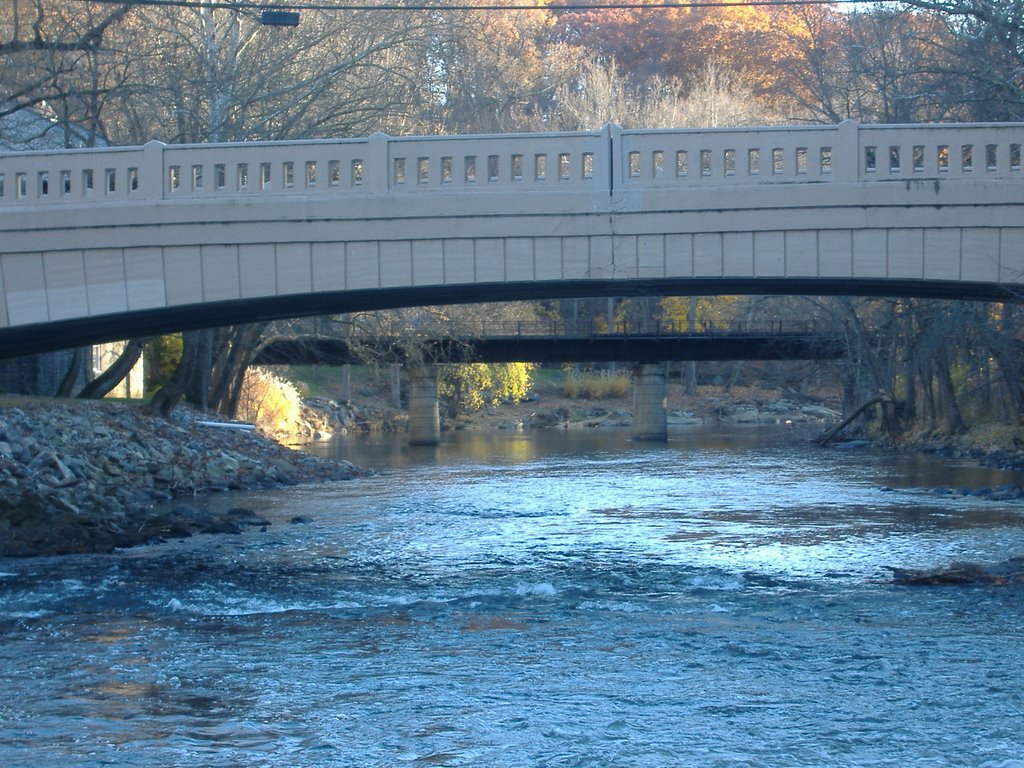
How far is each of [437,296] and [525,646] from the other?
7.62 meters

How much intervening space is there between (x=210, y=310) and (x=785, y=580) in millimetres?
8431

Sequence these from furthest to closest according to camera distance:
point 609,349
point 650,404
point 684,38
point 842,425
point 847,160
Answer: point 684,38 < point 650,404 < point 609,349 < point 842,425 < point 847,160

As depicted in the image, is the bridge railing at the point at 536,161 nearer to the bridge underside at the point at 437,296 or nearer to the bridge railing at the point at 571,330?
the bridge underside at the point at 437,296

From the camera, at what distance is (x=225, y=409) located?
131 ft

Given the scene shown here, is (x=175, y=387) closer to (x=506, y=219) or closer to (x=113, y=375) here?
(x=113, y=375)

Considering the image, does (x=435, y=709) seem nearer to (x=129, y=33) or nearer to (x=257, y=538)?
(x=257, y=538)

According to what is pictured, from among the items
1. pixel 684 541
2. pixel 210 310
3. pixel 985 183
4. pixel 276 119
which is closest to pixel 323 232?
pixel 210 310

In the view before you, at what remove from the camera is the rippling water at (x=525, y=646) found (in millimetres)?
8648

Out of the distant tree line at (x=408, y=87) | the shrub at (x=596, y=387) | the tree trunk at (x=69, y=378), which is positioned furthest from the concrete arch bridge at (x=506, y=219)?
the shrub at (x=596, y=387)

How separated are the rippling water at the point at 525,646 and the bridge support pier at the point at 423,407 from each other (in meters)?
29.5

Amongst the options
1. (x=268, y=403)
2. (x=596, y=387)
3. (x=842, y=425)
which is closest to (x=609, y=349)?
(x=842, y=425)

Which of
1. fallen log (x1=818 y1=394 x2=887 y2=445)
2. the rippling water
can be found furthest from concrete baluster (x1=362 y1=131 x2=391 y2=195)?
fallen log (x1=818 y1=394 x2=887 y2=445)

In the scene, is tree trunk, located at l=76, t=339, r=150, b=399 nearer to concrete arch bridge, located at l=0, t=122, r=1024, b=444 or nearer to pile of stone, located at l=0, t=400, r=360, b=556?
pile of stone, located at l=0, t=400, r=360, b=556

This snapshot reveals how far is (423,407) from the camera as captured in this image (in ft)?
170
